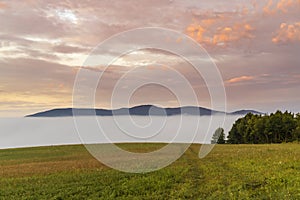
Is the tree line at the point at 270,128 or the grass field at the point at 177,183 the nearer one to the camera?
the grass field at the point at 177,183

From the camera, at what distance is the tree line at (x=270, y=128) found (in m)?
88.9

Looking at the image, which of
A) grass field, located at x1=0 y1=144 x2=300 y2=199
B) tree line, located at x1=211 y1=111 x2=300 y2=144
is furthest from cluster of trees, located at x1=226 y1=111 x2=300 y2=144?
grass field, located at x1=0 y1=144 x2=300 y2=199

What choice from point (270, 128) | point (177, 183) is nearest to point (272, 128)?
point (270, 128)

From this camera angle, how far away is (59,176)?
947 inches

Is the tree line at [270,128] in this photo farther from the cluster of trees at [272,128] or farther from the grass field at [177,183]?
the grass field at [177,183]

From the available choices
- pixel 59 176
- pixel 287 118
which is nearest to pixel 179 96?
pixel 59 176

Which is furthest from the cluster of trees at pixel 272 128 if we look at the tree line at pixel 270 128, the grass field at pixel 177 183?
the grass field at pixel 177 183

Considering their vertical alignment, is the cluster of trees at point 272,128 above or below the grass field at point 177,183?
above

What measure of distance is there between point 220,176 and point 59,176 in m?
11.4

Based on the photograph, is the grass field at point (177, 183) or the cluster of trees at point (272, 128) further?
the cluster of trees at point (272, 128)

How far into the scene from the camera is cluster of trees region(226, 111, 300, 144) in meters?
88.9

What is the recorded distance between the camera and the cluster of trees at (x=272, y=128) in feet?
292

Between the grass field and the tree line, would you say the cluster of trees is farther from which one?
the grass field

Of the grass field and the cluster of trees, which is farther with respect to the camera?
the cluster of trees
